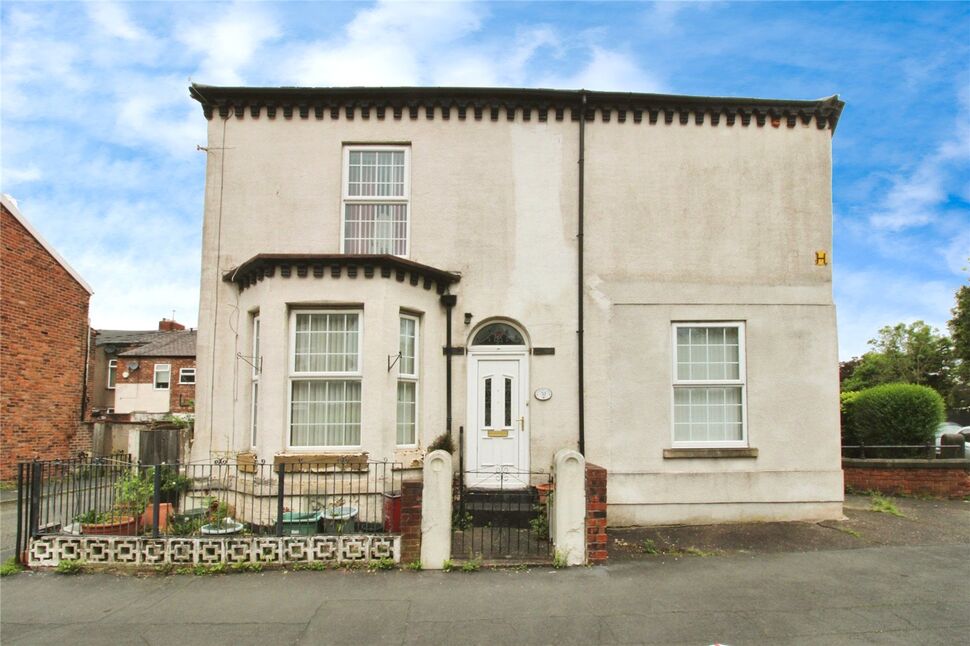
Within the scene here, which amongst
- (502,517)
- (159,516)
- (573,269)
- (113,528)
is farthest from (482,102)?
(113,528)

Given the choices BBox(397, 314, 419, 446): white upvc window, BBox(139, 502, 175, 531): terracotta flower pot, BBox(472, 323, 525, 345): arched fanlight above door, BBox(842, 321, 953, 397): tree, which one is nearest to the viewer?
BBox(139, 502, 175, 531): terracotta flower pot

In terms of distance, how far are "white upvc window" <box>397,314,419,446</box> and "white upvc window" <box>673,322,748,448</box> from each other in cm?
398

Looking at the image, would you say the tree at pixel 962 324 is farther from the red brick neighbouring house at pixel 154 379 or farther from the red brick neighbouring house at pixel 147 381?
the red brick neighbouring house at pixel 154 379

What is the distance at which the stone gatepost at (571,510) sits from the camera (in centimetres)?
689

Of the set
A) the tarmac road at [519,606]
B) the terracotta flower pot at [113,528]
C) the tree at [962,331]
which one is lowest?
the tarmac road at [519,606]

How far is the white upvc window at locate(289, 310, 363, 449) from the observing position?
8.52 m

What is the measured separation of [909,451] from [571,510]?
8093mm

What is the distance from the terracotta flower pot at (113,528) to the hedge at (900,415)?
1251 cm

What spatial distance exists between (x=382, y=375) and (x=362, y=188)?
320 centimetres

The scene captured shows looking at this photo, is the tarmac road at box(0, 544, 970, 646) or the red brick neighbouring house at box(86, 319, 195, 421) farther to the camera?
the red brick neighbouring house at box(86, 319, 195, 421)

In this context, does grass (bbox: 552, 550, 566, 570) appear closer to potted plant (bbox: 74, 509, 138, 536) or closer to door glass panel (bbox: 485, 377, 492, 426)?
door glass panel (bbox: 485, 377, 492, 426)

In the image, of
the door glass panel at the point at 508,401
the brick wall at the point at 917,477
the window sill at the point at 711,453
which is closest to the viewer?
the window sill at the point at 711,453

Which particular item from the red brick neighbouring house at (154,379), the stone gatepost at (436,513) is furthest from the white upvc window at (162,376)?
the stone gatepost at (436,513)

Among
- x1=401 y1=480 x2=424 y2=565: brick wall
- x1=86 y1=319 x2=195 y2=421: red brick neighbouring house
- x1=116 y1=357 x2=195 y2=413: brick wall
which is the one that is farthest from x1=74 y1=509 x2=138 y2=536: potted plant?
x1=116 y1=357 x2=195 y2=413: brick wall
